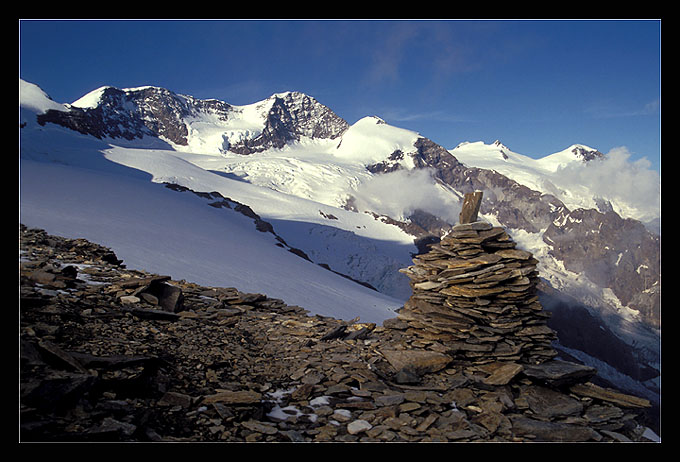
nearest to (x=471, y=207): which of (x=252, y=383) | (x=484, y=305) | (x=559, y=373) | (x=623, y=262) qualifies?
(x=484, y=305)

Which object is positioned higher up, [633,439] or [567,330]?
[633,439]

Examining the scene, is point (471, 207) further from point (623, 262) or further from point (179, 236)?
point (623, 262)

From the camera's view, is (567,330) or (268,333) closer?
(268,333)

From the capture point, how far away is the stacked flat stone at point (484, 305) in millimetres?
7160

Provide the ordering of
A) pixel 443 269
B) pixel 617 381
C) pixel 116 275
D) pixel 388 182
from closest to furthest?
pixel 443 269 → pixel 116 275 → pixel 617 381 → pixel 388 182

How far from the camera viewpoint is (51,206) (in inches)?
744

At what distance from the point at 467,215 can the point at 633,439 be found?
4887 mm

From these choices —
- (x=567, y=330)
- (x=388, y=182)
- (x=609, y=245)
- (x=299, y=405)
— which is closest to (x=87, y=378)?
(x=299, y=405)

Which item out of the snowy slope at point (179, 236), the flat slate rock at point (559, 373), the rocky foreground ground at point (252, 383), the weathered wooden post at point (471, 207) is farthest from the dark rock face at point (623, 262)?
the rocky foreground ground at point (252, 383)

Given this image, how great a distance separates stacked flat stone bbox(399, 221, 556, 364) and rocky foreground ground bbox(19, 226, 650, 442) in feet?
1.18

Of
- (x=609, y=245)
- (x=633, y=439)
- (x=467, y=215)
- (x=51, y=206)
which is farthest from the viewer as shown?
(x=609, y=245)

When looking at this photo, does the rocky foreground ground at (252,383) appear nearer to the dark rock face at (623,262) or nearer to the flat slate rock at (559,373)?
the flat slate rock at (559,373)

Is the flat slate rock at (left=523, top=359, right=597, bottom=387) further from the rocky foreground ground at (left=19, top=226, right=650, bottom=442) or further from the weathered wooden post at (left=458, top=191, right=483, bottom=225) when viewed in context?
the weathered wooden post at (left=458, top=191, right=483, bottom=225)
